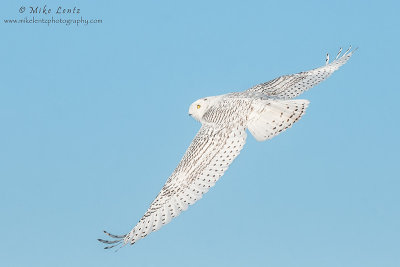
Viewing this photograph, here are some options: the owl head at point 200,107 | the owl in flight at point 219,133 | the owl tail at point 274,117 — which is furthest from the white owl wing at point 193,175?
the owl head at point 200,107

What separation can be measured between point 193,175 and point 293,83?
3.37 m

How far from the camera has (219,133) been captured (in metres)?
10.9

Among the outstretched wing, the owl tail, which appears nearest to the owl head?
the outstretched wing

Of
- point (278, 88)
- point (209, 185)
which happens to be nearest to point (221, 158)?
point (209, 185)

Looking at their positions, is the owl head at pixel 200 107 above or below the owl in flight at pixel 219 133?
above

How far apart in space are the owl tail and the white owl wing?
26 centimetres

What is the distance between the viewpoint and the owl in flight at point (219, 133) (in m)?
9.88

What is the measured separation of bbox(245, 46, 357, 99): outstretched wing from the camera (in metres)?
12.5

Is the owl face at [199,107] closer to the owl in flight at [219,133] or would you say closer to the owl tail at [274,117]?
the owl in flight at [219,133]

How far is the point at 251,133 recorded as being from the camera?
10.9m

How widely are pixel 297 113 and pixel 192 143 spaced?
1.69 m

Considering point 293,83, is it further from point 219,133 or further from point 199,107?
point 219,133

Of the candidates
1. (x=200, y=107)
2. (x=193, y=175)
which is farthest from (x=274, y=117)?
(x=200, y=107)

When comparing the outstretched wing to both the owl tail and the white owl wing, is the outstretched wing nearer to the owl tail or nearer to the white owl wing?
the owl tail
